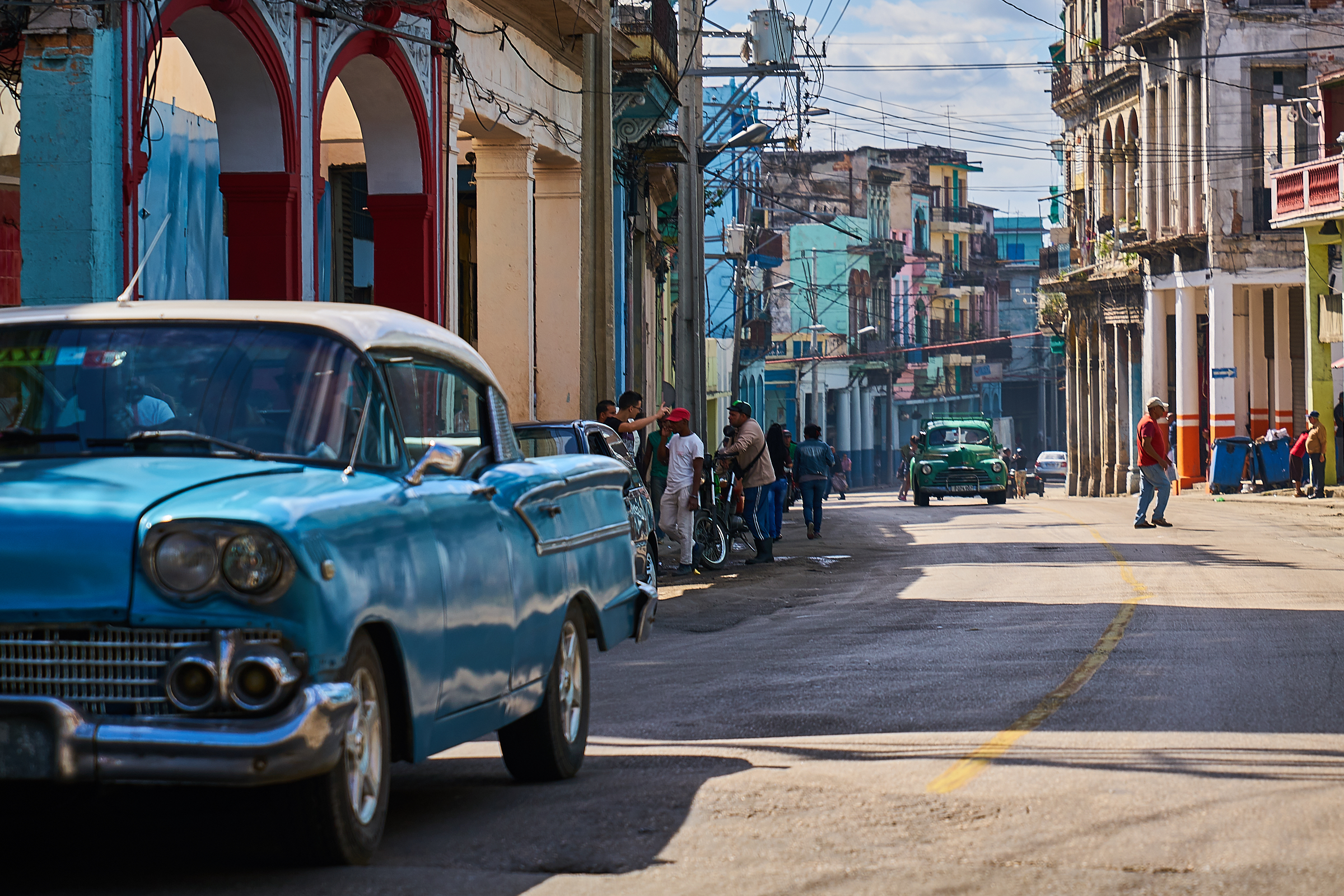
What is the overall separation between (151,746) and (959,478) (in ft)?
125

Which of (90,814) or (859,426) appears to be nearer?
(90,814)

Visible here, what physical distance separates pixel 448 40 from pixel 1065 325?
163ft

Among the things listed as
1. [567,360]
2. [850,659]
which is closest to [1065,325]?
[567,360]

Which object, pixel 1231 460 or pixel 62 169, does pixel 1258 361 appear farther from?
pixel 62 169

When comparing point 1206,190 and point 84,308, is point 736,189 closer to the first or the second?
point 1206,190

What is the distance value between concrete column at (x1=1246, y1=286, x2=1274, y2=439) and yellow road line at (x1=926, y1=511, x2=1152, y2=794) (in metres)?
38.2

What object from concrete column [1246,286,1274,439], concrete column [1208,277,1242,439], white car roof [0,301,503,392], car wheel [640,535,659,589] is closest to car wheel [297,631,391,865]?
white car roof [0,301,503,392]

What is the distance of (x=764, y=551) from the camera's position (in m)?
22.2

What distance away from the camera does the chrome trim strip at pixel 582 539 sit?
723cm

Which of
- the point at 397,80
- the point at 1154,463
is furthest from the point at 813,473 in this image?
the point at 397,80

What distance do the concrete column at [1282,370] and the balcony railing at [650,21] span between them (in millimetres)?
25633

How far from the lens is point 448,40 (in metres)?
19.7

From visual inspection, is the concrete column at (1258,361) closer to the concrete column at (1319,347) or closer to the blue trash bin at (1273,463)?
the concrete column at (1319,347)

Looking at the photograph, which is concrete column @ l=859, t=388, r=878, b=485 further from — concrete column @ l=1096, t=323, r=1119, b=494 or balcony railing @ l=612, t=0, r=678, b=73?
balcony railing @ l=612, t=0, r=678, b=73
